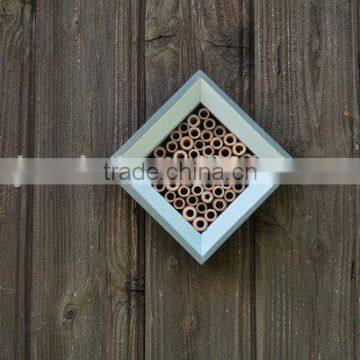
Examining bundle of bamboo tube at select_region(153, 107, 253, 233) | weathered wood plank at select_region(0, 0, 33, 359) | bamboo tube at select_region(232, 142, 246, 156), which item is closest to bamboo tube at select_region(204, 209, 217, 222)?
bundle of bamboo tube at select_region(153, 107, 253, 233)

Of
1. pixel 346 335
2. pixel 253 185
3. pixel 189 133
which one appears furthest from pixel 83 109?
pixel 346 335

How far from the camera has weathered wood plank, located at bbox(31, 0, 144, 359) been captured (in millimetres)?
957

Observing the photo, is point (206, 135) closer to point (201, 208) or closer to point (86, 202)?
point (201, 208)

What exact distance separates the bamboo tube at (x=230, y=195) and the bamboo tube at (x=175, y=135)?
0.12 metres

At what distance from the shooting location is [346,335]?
94 cm

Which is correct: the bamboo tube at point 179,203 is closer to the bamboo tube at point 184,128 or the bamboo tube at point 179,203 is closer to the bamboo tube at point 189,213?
the bamboo tube at point 189,213

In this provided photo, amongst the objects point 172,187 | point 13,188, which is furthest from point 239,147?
point 13,188

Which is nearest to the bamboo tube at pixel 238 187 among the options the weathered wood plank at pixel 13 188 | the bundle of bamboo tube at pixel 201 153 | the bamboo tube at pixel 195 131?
the bundle of bamboo tube at pixel 201 153

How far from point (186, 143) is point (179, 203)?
10cm

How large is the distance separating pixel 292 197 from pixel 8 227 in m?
0.51

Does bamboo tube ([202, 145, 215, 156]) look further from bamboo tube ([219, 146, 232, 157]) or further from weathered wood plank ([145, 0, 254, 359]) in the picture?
weathered wood plank ([145, 0, 254, 359])

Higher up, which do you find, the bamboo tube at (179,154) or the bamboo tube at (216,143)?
the bamboo tube at (216,143)

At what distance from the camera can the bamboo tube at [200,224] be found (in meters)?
0.88

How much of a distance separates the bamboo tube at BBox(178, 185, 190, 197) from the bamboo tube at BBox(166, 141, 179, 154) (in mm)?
61
